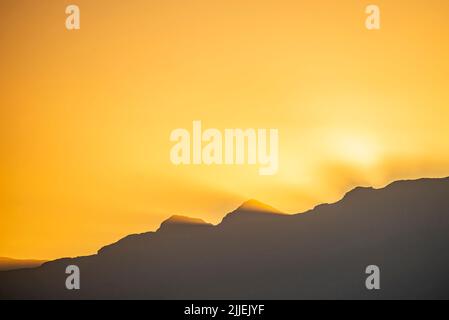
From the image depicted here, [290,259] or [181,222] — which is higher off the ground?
[181,222]

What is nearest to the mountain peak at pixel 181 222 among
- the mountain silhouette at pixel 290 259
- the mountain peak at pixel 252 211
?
the mountain silhouette at pixel 290 259

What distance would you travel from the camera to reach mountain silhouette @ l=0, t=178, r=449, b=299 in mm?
4660

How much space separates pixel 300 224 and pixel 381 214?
557 millimetres

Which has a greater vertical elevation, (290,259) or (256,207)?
(256,207)

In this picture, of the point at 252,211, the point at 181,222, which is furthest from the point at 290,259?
the point at 181,222

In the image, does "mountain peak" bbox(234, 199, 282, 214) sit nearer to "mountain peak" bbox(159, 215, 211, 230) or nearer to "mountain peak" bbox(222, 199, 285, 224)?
"mountain peak" bbox(222, 199, 285, 224)

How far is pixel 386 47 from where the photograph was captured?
4.71 m

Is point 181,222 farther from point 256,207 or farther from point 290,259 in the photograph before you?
point 290,259

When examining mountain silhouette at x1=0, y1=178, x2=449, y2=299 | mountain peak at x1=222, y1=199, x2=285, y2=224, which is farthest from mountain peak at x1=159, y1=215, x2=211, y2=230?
mountain peak at x1=222, y1=199, x2=285, y2=224

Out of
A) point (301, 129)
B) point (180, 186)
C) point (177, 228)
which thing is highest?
point (301, 129)

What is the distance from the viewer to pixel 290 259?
15.4 ft

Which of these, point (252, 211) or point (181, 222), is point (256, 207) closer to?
point (252, 211)
